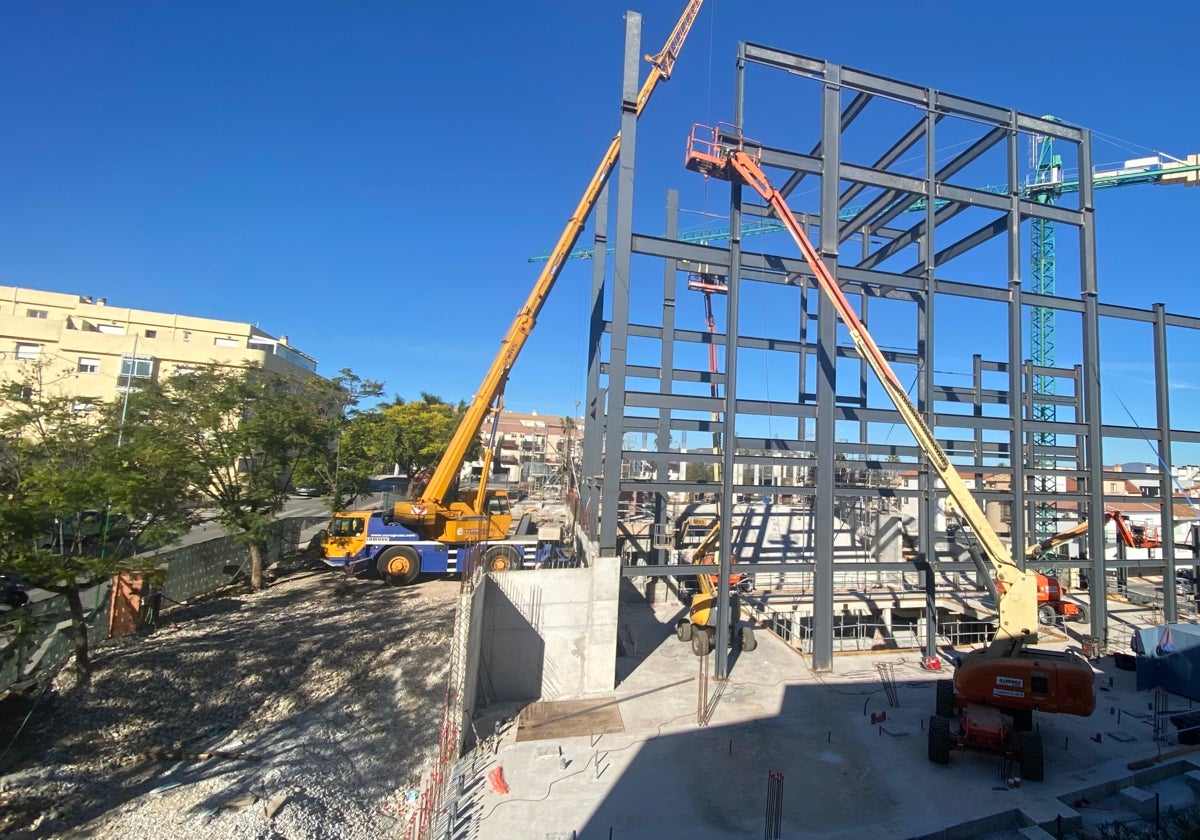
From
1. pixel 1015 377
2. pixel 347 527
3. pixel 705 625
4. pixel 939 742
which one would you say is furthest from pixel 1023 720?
pixel 347 527

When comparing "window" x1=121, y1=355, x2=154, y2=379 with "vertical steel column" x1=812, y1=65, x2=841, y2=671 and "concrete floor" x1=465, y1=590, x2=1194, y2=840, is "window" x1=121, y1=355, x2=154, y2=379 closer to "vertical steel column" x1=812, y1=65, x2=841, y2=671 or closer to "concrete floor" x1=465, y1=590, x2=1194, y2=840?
"concrete floor" x1=465, y1=590, x2=1194, y2=840

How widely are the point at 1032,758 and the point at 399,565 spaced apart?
15617 mm

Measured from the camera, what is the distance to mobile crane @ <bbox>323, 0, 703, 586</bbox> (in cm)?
1772

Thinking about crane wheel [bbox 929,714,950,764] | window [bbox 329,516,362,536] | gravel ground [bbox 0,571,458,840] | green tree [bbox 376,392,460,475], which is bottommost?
gravel ground [bbox 0,571,458,840]

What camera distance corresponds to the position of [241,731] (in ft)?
32.5

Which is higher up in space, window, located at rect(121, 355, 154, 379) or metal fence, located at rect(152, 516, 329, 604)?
window, located at rect(121, 355, 154, 379)

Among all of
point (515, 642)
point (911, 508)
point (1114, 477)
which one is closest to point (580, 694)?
point (515, 642)

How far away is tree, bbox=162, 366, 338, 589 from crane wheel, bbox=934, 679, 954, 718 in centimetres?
1694

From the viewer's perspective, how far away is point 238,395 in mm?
18016

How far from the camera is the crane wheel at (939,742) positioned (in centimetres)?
902

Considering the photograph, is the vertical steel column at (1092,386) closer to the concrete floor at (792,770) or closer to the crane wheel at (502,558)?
the concrete floor at (792,770)

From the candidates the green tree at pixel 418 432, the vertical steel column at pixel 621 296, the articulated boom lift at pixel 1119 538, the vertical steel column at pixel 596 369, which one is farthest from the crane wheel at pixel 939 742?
the green tree at pixel 418 432

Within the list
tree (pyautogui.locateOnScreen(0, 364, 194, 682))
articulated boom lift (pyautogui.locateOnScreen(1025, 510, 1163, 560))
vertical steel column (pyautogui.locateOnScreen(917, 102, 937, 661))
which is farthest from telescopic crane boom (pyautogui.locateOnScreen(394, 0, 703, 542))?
articulated boom lift (pyautogui.locateOnScreen(1025, 510, 1163, 560))

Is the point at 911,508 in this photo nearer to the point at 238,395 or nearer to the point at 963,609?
the point at 963,609
